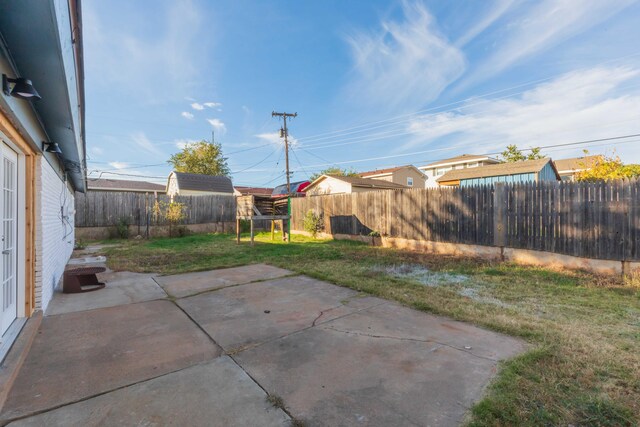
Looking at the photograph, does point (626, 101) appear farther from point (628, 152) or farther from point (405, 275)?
point (405, 275)

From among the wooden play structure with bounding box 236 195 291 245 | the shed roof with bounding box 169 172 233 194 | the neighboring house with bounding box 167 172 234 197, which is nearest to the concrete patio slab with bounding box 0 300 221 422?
the wooden play structure with bounding box 236 195 291 245

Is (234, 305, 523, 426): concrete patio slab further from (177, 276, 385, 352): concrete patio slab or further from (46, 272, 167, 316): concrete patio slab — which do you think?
(46, 272, 167, 316): concrete patio slab

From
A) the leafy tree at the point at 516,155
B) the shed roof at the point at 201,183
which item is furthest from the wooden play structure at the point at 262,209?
the leafy tree at the point at 516,155

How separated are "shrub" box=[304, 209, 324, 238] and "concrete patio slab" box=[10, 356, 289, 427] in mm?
9682

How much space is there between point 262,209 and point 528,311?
9.27m

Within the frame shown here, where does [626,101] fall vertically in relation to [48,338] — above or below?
above

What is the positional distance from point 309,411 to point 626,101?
16296 millimetres

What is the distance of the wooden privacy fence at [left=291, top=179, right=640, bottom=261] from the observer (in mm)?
5023

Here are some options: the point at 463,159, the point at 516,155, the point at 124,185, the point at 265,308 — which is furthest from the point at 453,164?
the point at 124,185

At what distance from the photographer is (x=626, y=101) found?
1102 cm

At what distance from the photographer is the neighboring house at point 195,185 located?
920 inches

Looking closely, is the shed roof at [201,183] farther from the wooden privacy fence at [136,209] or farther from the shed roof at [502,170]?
the shed roof at [502,170]

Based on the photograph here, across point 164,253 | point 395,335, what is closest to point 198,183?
point 164,253

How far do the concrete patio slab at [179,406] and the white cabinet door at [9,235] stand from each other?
1.53 m
